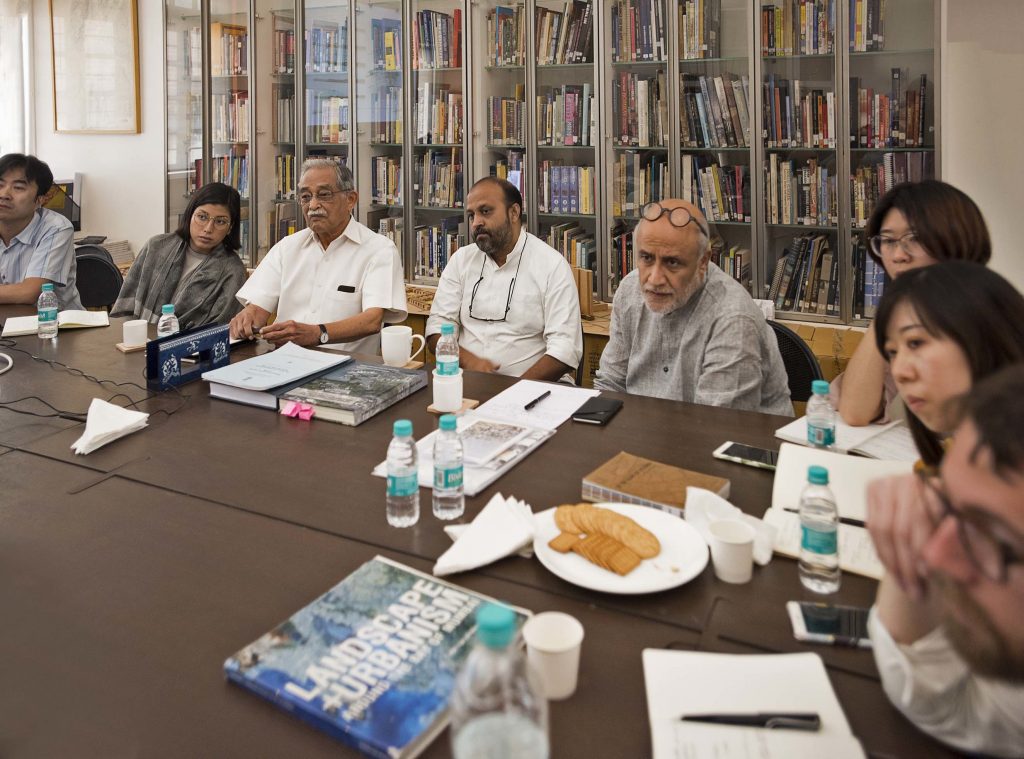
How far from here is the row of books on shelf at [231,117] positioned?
5.00 metres

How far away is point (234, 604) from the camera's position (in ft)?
3.79

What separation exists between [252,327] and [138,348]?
38 centimetres

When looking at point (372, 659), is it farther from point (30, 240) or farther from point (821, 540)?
point (30, 240)

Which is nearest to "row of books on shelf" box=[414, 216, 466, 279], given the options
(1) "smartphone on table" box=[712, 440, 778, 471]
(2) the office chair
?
(2) the office chair

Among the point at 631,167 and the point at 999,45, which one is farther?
the point at 631,167

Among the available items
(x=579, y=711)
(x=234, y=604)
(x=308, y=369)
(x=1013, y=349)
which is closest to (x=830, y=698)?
(x=579, y=711)

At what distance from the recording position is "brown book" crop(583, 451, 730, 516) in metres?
1.43

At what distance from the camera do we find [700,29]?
12.2ft

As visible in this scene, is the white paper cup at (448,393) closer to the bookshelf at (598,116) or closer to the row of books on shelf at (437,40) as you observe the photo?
the bookshelf at (598,116)

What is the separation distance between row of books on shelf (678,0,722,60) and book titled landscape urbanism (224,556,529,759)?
3.30m

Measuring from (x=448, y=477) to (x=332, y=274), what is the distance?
2070mm

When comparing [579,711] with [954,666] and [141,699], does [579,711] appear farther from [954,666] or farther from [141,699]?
[141,699]

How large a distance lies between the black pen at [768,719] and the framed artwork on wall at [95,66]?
18.6ft

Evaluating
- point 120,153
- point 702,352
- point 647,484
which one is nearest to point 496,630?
point 647,484
